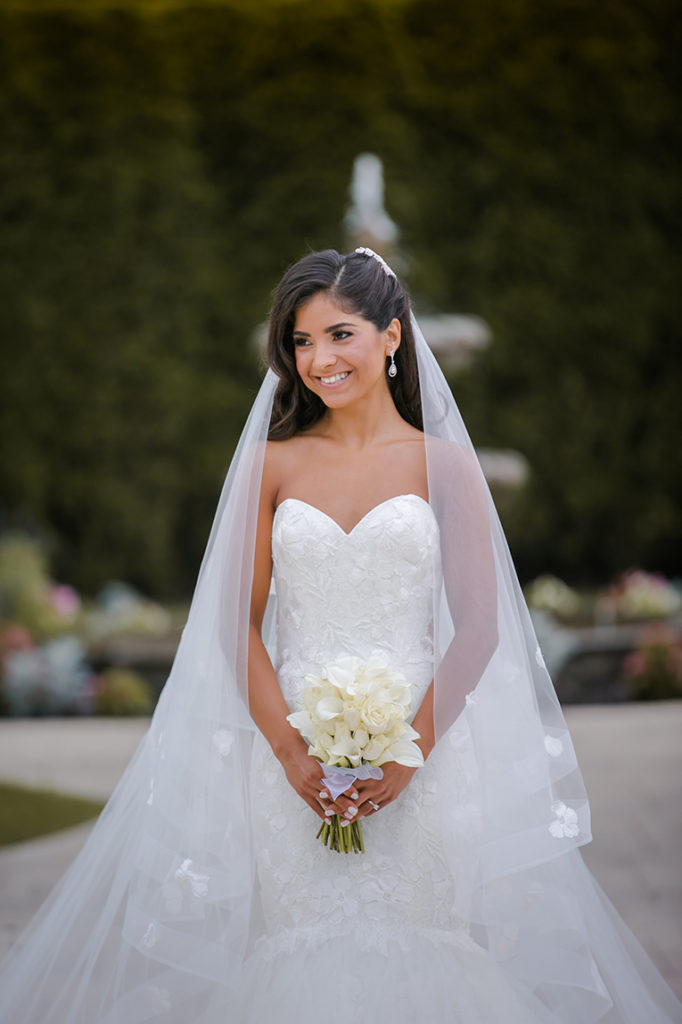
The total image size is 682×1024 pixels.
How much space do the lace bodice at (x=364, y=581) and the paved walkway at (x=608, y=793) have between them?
1.58 m

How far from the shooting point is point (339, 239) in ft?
31.6

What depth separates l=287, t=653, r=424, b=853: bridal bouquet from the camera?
216 centimetres

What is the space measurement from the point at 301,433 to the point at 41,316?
7675 millimetres

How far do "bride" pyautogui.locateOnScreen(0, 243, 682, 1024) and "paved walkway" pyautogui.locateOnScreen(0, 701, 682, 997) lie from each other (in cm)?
123

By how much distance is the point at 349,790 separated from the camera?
219 centimetres

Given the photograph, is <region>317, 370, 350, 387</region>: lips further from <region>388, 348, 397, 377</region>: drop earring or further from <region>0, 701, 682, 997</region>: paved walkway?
<region>0, 701, 682, 997</region>: paved walkway

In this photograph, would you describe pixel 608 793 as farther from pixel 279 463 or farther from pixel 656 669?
pixel 279 463

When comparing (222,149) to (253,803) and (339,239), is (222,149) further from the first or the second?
(253,803)

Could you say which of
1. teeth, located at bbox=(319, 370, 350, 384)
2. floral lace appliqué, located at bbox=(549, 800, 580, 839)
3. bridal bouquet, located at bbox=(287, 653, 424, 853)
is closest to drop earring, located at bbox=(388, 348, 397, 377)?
teeth, located at bbox=(319, 370, 350, 384)

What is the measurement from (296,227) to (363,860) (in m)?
8.19

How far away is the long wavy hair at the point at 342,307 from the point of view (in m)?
2.44

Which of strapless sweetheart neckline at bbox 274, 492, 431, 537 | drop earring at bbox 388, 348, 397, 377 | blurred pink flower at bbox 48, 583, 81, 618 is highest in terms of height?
drop earring at bbox 388, 348, 397, 377

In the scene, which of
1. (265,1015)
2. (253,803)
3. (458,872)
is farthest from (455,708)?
(265,1015)

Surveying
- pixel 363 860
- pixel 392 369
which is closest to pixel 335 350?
pixel 392 369
